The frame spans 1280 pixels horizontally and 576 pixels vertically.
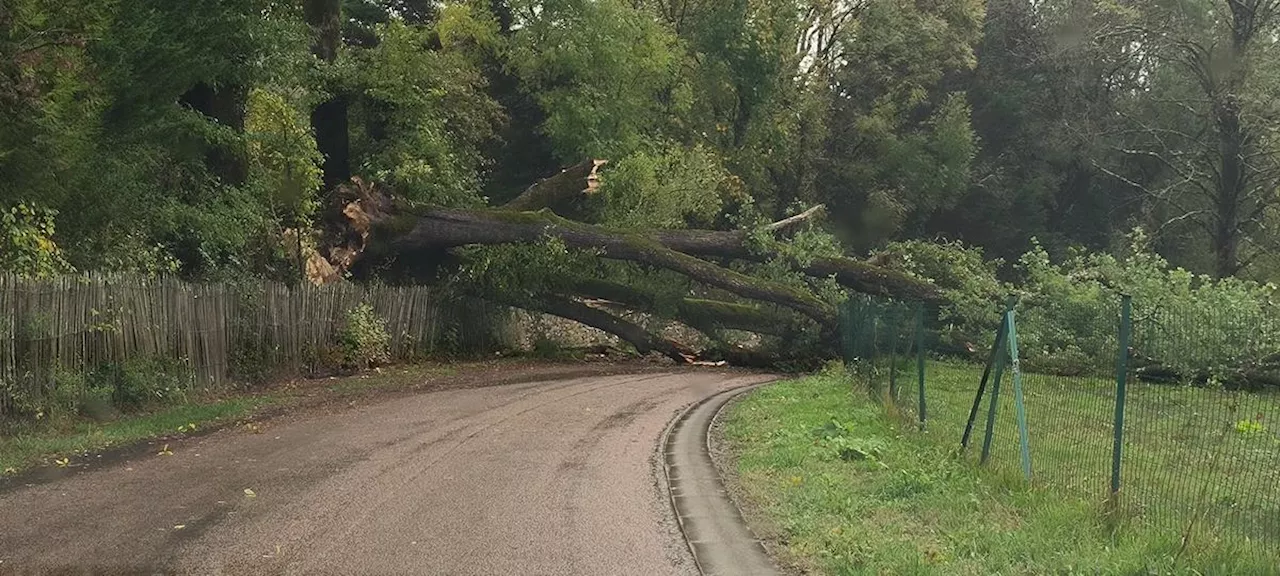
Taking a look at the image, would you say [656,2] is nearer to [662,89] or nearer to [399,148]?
[662,89]

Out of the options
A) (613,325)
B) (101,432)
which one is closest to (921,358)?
(101,432)

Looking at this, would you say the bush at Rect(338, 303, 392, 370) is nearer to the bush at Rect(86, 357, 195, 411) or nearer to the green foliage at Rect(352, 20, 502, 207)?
the green foliage at Rect(352, 20, 502, 207)

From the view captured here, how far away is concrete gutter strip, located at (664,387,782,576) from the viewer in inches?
261

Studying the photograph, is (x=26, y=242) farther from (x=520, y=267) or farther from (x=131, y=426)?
(x=520, y=267)

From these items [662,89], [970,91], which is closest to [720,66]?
[662,89]

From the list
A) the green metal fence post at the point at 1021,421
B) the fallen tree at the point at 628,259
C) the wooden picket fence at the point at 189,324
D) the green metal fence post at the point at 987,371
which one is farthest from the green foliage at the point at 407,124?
the green metal fence post at the point at 1021,421

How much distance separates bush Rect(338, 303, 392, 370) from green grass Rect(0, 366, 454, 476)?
197 centimetres

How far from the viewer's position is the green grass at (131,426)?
31.8 feet

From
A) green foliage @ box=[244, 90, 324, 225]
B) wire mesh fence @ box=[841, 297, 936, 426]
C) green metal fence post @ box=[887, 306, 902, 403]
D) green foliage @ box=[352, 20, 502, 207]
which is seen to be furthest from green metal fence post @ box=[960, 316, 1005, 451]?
green foliage @ box=[352, 20, 502, 207]

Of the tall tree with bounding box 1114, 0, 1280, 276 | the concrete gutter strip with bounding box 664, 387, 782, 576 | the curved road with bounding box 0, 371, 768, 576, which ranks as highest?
the tall tree with bounding box 1114, 0, 1280, 276

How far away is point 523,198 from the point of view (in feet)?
86.5

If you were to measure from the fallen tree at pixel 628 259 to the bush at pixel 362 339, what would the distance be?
2186 mm

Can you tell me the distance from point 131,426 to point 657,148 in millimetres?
24030

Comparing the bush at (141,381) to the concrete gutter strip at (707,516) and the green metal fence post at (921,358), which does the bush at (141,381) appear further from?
the green metal fence post at (921,358)
